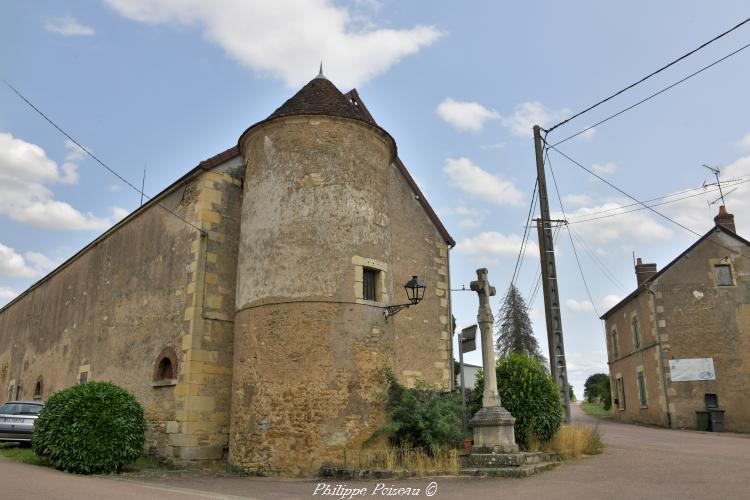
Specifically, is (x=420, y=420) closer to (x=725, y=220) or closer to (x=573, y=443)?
(x=573, y=443)

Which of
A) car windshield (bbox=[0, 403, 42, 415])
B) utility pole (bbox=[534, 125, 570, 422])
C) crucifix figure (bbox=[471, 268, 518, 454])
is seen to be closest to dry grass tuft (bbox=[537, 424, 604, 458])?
utility pole (bbox=[534, 125, 570, 422])

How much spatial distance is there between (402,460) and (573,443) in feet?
11.9

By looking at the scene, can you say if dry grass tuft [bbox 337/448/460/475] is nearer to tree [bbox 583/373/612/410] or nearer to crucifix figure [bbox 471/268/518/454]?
crucifix figure [bbox 471/268/518/454]

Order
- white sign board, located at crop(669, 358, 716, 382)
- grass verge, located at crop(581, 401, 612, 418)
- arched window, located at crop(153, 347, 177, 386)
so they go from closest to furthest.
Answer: arched window, located at crop(153, 347, 177, 386), white sign board, located at crop(669, 358, 716, 382), grass verge, located at crop(581, 401, 612, 418)

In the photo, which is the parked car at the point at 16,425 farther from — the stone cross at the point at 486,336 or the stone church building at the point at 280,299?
the stone cross at the point at 486,336

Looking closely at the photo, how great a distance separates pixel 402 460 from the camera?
33.2ft

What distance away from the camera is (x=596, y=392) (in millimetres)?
45875

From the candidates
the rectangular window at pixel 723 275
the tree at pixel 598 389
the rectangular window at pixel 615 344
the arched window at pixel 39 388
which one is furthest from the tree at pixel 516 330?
the arched window at pixel 39 388

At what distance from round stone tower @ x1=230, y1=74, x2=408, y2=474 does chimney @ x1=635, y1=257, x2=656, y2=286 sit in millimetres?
17416

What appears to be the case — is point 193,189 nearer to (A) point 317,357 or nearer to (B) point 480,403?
(A) point 317,357

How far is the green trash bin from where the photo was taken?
20.5m

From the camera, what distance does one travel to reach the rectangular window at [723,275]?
72.0ft

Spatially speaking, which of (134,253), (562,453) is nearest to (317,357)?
(562,453)

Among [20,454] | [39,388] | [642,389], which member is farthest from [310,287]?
[642,389]
